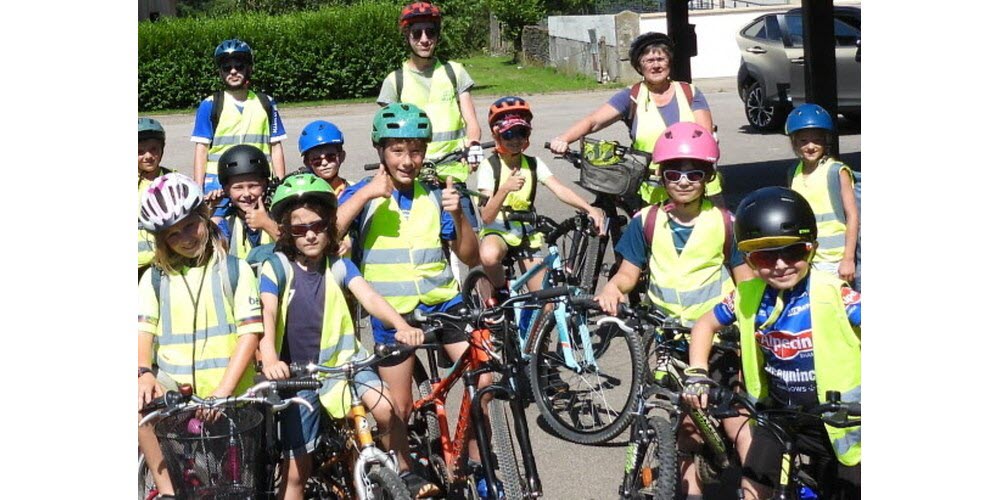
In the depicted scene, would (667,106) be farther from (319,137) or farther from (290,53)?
(290,53)

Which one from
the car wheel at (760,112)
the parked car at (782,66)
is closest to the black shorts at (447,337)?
the parked car at (782,66)

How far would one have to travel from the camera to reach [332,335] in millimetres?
5352

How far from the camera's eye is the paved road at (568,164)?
6.59 m

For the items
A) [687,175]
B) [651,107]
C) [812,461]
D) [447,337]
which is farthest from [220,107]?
[812,461]

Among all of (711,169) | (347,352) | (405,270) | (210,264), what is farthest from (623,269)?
(210,264)

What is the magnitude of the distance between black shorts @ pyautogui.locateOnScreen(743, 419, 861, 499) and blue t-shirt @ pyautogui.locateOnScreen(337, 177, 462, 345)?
1.82m

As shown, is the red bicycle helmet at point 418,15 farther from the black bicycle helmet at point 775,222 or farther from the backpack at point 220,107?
the black bicycle helmet at point 775,222

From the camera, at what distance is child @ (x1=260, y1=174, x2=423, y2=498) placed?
522 cm

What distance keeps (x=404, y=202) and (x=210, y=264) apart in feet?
4.12

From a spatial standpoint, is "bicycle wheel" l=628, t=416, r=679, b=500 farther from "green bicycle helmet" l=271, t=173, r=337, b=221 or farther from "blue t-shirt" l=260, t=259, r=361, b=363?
"green bicycle helmet" l=271, t=173, r=337, b=221

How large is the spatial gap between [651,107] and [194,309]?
3852 millimetres

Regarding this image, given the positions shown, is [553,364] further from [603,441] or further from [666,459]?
[666,459]

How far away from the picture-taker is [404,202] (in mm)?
6117

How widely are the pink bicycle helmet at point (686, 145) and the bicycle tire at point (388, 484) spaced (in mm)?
2065
